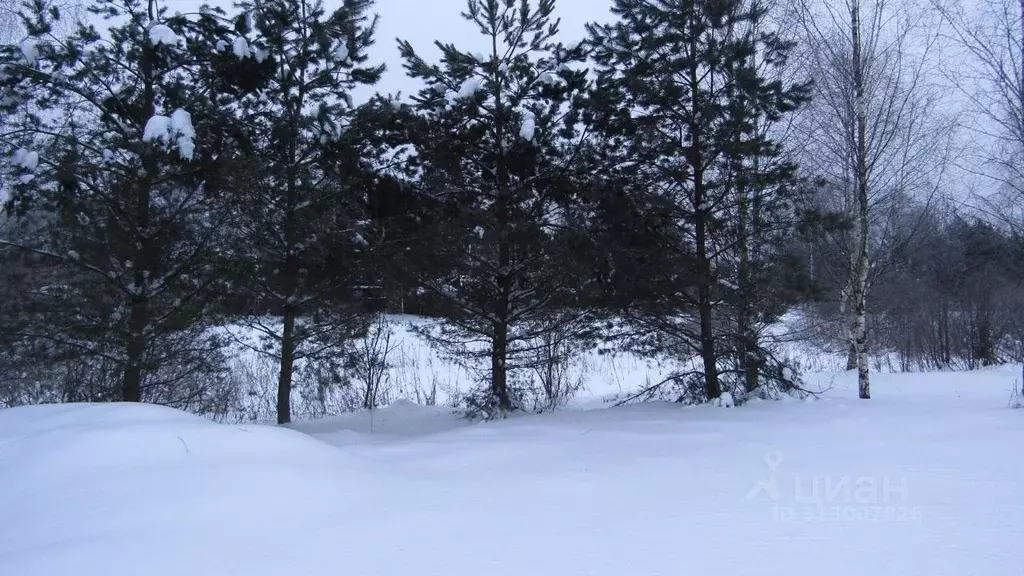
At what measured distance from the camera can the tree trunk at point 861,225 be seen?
851cm

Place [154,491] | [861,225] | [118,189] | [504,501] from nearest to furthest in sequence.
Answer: [154,491] → [504,501] → [118,189] → [861,225]

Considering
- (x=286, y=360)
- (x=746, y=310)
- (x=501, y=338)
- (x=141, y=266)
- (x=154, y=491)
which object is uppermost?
(x=141, y=266)

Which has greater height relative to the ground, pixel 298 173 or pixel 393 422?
pixel 298 173

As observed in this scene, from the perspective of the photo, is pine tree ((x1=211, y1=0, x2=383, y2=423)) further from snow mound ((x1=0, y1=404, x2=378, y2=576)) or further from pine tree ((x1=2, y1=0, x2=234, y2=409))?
snow mound ((x1=0, y1=404, x2=378, y2=576))

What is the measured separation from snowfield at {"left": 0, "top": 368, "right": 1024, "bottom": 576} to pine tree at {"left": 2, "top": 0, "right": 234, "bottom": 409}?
1.93m

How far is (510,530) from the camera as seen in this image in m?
3.29

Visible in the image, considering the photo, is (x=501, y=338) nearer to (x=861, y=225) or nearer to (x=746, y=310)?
(x=746, y=310)

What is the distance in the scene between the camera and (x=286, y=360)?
8688 mm

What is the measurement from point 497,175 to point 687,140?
284 centimetres

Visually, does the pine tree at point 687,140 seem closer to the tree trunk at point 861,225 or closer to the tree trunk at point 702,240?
the tree trunk at point 702,240

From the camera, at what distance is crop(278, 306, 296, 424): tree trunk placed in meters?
8.60

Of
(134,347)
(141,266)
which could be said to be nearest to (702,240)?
(141,266)

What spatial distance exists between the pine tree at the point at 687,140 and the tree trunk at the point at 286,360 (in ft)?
17.2

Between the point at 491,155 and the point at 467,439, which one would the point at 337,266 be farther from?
the point at 467,439
